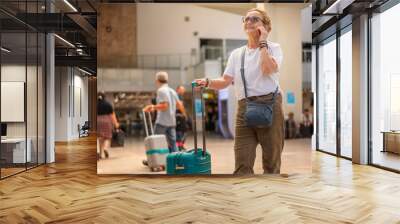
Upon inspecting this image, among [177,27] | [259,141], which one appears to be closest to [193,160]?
[259,141]

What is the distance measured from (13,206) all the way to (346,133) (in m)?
4.91

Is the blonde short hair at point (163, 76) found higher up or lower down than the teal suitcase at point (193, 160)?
higher up

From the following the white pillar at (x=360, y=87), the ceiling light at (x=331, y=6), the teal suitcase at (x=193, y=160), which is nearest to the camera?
the teal suitcase at (x=193, y=160)

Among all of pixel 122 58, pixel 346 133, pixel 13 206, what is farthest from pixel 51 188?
pixel 346 133

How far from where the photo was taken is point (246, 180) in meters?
4.25

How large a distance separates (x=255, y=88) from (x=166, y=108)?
0.98m

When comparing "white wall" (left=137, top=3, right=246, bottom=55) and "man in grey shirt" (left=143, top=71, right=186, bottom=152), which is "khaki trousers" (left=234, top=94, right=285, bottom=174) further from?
"white wall" (left=137, top=3, right=246, bottom=55)

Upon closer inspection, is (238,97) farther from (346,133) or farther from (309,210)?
(346,133)

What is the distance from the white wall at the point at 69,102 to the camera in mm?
4449

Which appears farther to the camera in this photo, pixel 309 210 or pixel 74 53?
pixel 74 53

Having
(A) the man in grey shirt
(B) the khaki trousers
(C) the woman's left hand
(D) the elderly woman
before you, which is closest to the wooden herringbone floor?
(B) the khaki trousers

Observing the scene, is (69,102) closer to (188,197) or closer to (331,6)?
(188,197)

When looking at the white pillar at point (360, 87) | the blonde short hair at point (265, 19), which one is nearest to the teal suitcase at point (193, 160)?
the blonde short hair at point (265, 19)

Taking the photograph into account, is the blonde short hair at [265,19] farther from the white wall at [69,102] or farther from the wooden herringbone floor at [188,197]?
the white wall at [69,102]
